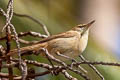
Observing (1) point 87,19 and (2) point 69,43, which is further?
(1) point 87,19

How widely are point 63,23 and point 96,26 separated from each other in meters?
0.59

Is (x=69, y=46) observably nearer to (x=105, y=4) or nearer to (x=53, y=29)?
(x=53, y=29)

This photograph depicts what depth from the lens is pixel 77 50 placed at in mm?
1698

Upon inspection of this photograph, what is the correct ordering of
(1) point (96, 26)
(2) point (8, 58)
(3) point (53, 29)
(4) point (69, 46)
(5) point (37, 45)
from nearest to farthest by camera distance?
1. (2) point (8, 58)
2. (5) point (37, 45)
3. (4) point (69, 46)
4. (3) point (53, 29)
5. (1) point (96, 26)

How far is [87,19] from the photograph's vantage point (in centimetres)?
272

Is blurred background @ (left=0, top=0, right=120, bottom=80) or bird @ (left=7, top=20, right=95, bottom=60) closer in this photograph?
bird @ (left=7, top=20, right=95, bottom=60)

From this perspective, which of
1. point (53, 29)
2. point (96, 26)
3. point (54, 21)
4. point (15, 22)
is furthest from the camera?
point (96, 26)

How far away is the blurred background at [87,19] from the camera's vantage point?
1853 millimetres

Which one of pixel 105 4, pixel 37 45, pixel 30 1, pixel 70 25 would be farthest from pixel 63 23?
pixel 105 4

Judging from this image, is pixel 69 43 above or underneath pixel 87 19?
above

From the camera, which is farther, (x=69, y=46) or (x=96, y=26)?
(x=96, y=26)

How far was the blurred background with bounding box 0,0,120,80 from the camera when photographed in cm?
185

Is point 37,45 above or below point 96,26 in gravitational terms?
above

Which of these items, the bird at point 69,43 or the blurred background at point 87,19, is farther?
the blurred background at point 87,19
